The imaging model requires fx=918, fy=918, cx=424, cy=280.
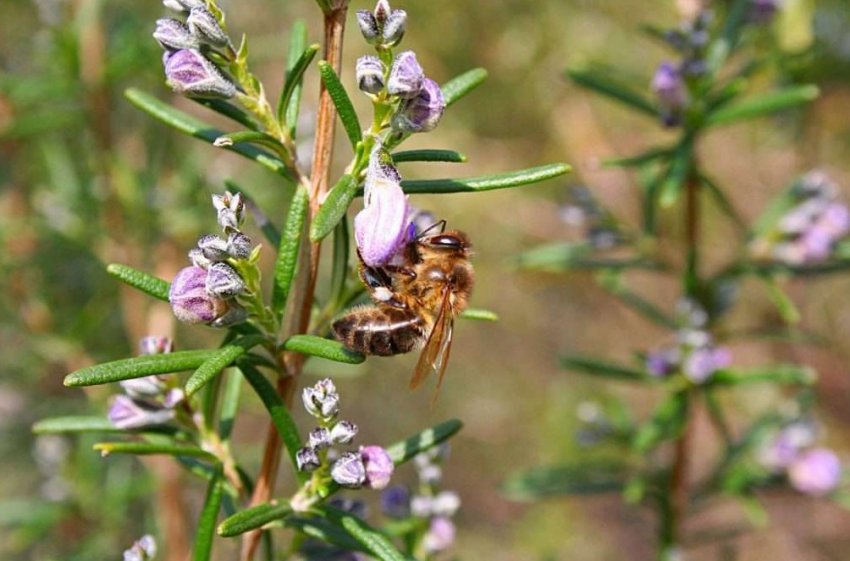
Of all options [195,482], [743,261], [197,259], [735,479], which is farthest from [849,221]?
[195,482]

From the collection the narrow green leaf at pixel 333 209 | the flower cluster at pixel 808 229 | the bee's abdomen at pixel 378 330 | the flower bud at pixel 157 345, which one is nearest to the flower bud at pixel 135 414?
the flower bud at pixel 157 345

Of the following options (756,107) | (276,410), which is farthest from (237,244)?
(756,107)

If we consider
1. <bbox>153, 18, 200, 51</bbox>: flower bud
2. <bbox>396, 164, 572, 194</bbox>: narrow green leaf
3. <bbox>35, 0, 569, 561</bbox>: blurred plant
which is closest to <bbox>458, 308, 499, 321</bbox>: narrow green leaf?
<bbox>35, 0, 569, 561</bbox>: blurred plant

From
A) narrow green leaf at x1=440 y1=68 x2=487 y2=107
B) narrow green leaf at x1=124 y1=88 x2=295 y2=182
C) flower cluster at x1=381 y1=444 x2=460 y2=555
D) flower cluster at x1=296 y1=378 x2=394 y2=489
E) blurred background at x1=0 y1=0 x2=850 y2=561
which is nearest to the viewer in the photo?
flower cluster at x1=296 y1=378 x2=394 y2=489

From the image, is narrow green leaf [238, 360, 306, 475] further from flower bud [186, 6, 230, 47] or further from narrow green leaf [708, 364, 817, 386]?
narrow green leaf [708, 364, 817, 386]

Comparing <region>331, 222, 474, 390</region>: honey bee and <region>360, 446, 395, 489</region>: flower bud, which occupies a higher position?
<region>331, 222, 474, 390</region>: honey bee

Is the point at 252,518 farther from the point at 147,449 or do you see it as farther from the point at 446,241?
the point at 446,241

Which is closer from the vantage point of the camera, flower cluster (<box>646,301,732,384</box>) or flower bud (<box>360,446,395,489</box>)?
flower bud (<box>360,446,395,489</box>)

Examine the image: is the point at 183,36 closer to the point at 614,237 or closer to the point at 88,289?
the point at 614,237
